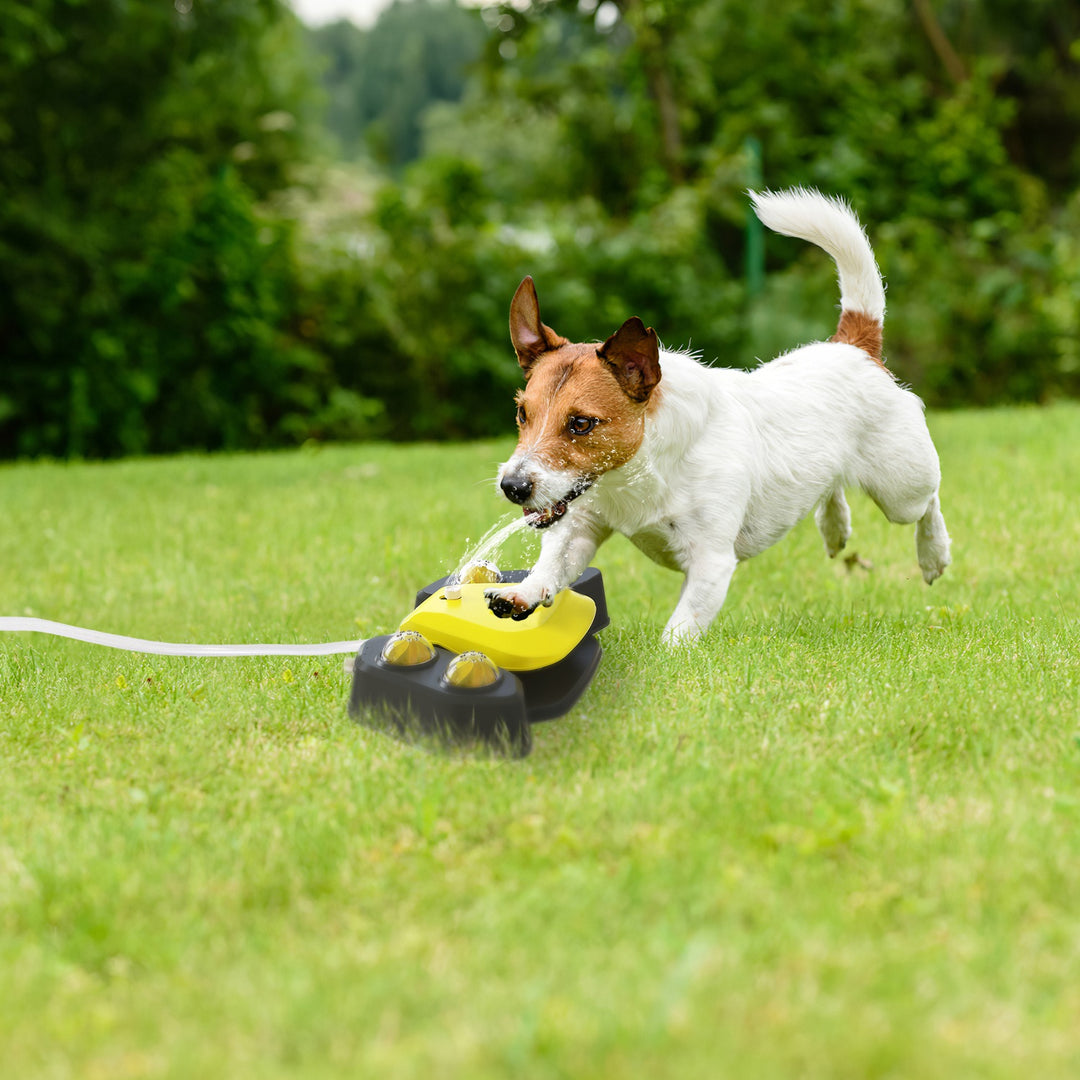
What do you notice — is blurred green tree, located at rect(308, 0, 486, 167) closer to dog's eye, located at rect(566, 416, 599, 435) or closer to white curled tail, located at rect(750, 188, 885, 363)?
white curled tail, located at rect(750, 188, 885, 363)

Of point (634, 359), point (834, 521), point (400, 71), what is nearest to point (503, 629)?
point (634, 359)

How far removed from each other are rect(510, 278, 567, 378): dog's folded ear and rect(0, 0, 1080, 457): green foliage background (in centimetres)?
953

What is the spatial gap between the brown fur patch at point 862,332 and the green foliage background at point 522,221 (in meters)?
8.98

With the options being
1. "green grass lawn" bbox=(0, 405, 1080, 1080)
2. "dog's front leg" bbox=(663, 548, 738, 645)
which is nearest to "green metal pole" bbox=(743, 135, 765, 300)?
"green grass lawn" bbox=(0, 405, 1080, 1080)

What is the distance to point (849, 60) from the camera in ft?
59.4

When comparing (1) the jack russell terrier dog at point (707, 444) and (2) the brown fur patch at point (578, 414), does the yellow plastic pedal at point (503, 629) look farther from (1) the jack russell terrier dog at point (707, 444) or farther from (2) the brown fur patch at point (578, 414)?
(2) the brown fur patch at point (578, 414)

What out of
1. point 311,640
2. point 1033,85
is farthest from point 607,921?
point 1033,85

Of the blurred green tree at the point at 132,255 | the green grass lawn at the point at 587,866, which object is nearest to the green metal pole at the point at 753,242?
the blurred green tree at the point at 132,255

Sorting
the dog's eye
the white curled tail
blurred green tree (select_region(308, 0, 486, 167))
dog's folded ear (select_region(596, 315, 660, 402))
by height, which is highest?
blurred green tree (select_region(308, 0, 486, 167))

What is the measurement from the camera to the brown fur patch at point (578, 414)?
3.35 metres

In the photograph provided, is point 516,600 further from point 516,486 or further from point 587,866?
point 587,866

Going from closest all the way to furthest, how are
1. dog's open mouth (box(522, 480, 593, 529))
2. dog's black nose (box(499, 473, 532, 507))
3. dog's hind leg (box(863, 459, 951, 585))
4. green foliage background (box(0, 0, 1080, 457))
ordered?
dog's black nose (box(499, 473, 532, 507)) < dog's open mouth (box(522, 480, 593, 529)) < dog's hind leg (box(863, 459, 951, 585)) < green foliage background (box(0, 0, 1080, 457))

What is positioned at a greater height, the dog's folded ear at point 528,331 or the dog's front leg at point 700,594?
the dog's folded ear at point 528,331

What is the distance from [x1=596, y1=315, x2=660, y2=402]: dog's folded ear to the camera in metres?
3.39
